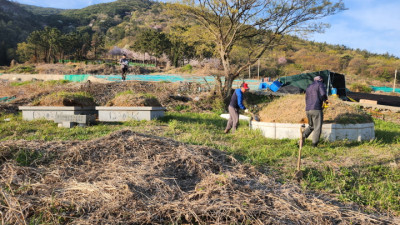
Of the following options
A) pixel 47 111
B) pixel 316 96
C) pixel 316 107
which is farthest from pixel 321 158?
pixel 47 111

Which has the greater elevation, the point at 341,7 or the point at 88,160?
the point at 341,7

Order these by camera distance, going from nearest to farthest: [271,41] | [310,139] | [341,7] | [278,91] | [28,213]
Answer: [28,213] < [310,139] < [341,7] < [271,41] < [278,91]

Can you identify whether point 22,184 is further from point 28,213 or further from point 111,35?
point 111,35

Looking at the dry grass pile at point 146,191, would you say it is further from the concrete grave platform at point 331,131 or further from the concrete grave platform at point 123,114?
the concrete grave platform at point 123,114

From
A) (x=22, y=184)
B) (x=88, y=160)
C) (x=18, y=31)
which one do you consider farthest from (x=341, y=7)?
(x=18, y=31)

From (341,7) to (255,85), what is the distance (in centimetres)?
984

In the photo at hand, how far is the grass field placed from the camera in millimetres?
3752

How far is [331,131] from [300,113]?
0.99 metres

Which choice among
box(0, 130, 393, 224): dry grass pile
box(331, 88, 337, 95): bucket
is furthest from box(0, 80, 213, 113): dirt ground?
box(0, 130, 393, 224): dry grass pile

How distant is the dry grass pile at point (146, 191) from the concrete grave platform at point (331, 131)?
3.13 meters

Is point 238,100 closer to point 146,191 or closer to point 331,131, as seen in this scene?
point 331,131

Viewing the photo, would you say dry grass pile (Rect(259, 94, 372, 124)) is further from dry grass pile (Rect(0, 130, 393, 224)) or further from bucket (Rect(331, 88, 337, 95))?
bucket (Rect(331, 88, 337, 95))

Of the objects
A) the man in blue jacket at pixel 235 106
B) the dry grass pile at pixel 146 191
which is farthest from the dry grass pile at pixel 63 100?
the man in blue jacket at pixel 235 106

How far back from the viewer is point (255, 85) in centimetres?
2319
